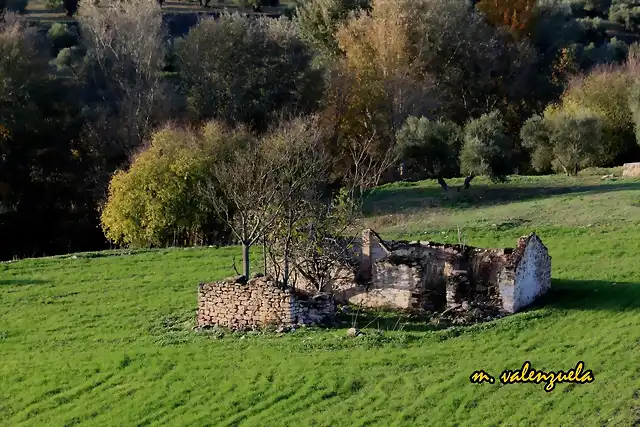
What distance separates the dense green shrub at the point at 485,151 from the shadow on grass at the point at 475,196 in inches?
36.9

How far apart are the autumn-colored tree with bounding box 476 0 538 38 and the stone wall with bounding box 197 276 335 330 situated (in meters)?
49.6

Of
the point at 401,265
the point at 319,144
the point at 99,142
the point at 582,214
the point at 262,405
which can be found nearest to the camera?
the point at 262,405

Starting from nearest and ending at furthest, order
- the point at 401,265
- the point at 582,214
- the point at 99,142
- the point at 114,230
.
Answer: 1. the point at 401,265
2. the point at 582,214
3. the point at 114,230
4. the point at 99,142

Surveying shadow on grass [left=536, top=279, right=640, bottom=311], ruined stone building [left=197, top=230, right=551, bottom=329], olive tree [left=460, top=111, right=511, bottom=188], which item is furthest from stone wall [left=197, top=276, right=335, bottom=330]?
olive tree [left=460, top=111, right=511, bottom=188]

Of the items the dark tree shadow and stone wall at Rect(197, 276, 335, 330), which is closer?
stone wall at Rect(197, 276, 335, 330)

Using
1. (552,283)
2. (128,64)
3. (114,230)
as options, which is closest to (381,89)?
(128,64)

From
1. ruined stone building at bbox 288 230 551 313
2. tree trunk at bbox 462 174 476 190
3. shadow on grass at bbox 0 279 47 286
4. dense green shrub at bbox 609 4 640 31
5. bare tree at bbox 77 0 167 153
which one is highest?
dense green shrub at bbox 609 4 640 31

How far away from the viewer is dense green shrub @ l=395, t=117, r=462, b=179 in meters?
49.6

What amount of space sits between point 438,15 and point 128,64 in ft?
69.9

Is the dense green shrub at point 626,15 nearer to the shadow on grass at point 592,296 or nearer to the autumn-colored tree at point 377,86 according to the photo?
the autumn-colored tree at point 377,86

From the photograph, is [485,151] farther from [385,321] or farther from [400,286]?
[385,321]

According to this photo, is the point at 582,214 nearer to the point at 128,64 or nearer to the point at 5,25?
the point at 128,64

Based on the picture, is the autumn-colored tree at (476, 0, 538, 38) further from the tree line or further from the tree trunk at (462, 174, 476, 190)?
the tree trunk at (462, 174, 476, 190)

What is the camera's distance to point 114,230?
45.4 meters
